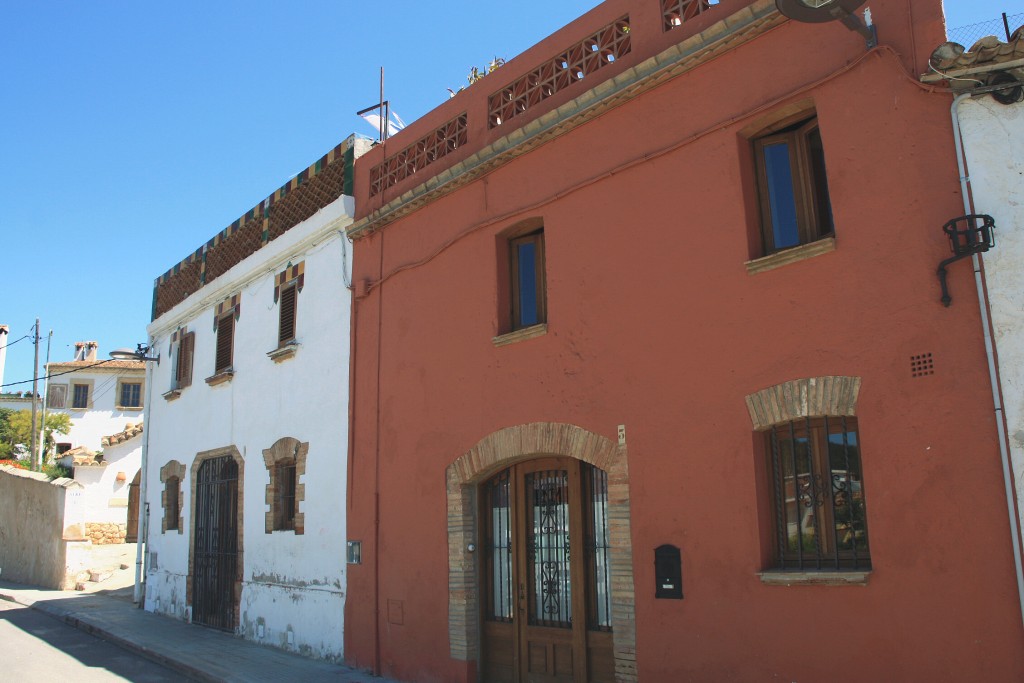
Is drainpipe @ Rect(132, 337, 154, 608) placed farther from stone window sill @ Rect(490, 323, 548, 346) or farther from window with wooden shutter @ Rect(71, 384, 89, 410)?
window with wooden shutter @ Rect(71, 384, 89, 410)

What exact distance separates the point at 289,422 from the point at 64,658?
175 inches

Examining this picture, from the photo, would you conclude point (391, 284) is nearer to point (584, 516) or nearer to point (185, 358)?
point (584, 516)

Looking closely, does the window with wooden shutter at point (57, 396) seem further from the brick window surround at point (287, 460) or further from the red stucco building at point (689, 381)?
the red stucco building at point (689, 381)

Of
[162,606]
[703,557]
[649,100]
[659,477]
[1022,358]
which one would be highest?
[649,100]

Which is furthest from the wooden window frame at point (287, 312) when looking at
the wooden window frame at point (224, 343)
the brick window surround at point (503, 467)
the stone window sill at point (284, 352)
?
the brick window surround at point (503, 467)

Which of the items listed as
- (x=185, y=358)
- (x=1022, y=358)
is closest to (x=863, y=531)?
(x=1022, y=358)

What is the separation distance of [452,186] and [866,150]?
5011mm

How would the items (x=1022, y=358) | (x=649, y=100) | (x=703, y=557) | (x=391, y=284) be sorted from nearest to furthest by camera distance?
(x=1022, y=358), (x=703, y=557), (x=649, y=100), (x=391, y=284)

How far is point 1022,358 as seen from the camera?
213 inches

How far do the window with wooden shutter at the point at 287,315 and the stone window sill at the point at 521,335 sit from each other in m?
5.17

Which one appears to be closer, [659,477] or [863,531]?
[863,531]

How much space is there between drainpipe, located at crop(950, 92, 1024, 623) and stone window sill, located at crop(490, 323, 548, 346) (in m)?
4.05

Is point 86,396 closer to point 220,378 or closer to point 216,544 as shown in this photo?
point 220,378

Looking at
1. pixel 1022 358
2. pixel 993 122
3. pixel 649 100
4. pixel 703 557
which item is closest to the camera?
pixel 1022 358
